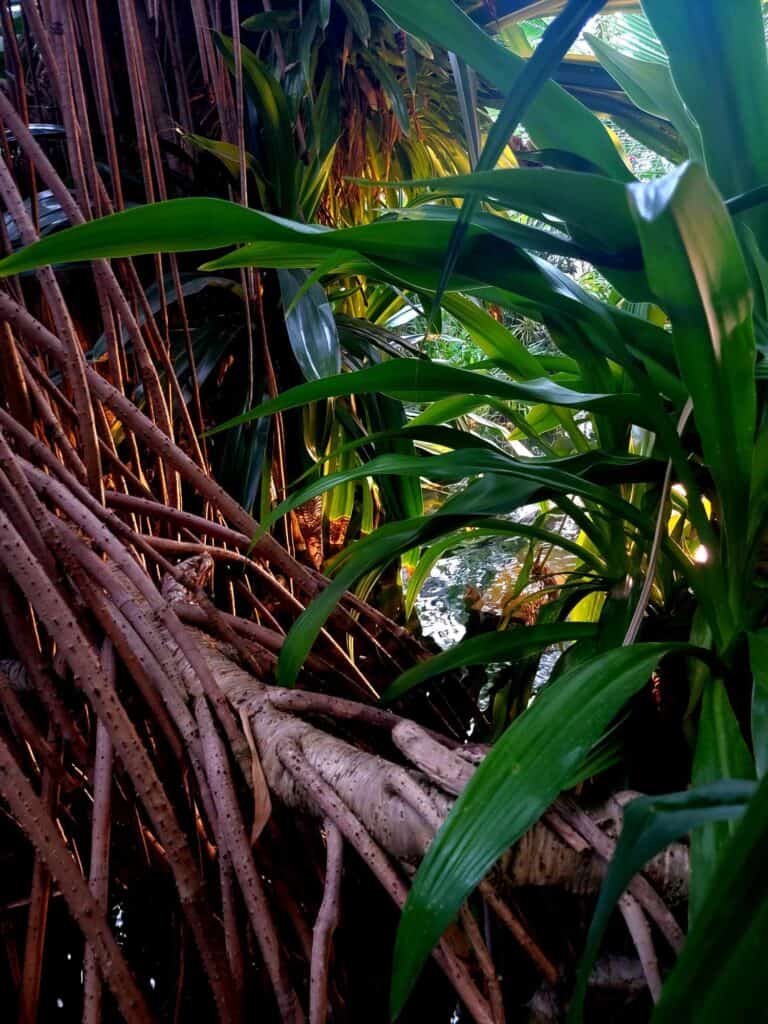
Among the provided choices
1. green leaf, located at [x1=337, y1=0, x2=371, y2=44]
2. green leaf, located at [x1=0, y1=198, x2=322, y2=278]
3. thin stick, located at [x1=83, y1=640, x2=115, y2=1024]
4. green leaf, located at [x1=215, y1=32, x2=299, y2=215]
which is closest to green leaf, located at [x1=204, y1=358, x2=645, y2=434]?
green leaf, located at [x1=0, y1=198, x2=322, y2=278]

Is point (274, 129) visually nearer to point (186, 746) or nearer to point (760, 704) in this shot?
point (186, 746)

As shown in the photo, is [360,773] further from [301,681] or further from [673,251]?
[673,251]

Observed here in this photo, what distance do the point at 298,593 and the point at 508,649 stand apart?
497mm

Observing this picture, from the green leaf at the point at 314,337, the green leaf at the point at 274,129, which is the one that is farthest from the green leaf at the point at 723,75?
the green leaf at the point at 274,129

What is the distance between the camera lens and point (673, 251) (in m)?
0.34

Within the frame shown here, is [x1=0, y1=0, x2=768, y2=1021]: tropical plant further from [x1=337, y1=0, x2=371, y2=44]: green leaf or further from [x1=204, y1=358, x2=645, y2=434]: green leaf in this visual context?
[x1=337, y1=0, x2=371, y2=44]: green leaf

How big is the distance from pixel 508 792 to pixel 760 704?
0.14 meters

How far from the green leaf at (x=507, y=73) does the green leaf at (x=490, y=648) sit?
1.14 feet

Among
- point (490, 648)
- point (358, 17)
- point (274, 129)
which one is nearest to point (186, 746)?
point (490, 648)

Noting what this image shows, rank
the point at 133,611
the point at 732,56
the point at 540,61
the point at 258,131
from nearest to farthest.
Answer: the point at 540,61, the point at 732,56, the point at 133,611, the point at 258,131

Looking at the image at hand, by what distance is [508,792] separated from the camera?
0.32 metres

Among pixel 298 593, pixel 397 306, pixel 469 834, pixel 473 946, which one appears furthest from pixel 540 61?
pixel 397 306

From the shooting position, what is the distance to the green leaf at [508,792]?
0.29 m

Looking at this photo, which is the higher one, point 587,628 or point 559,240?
point 559,240
